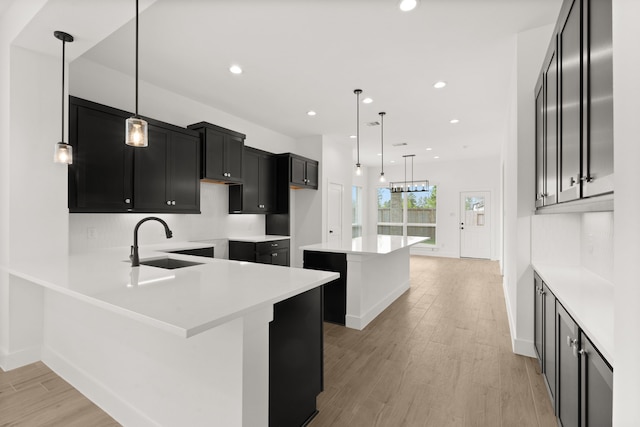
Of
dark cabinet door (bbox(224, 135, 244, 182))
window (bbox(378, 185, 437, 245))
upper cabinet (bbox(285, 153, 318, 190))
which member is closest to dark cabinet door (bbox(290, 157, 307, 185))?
upper cabinet (bbox(285, 153, 318, 190))

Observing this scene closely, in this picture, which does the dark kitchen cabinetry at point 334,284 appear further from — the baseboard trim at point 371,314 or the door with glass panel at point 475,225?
the door with glass panel at point 475,225

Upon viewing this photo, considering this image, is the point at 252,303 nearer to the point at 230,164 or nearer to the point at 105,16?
the point at 105,16

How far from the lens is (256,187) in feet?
16.8

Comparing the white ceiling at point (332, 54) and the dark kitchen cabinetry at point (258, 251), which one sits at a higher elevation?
the white ceiling at point (332, 54)

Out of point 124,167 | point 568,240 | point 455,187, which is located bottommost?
point 568,240

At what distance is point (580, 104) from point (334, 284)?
2762 millimetres

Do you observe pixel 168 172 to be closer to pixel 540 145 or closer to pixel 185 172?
pixel 185 172

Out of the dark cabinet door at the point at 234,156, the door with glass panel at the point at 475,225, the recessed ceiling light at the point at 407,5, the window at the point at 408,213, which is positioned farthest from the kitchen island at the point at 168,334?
the window at the point at 408,213

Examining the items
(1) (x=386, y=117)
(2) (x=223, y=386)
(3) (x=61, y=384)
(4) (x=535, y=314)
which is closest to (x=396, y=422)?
(2) (x=223, y=386)

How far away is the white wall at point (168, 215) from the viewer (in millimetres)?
3301

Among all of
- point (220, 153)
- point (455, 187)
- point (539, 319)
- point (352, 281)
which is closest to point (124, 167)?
point (220, 153)

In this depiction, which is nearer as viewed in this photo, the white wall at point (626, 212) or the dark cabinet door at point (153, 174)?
the white wall at point (626, 212)

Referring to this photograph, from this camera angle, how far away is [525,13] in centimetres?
251

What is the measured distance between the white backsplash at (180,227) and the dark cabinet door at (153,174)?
42 cm
